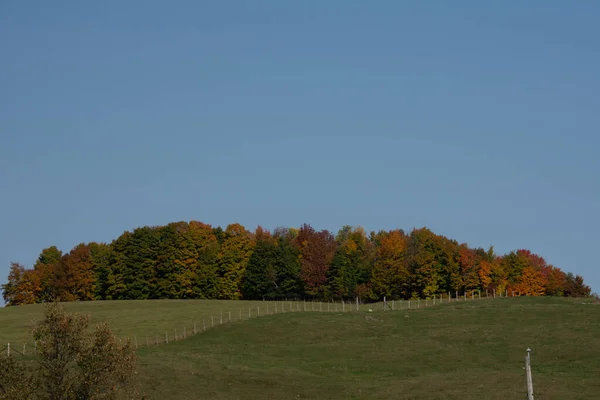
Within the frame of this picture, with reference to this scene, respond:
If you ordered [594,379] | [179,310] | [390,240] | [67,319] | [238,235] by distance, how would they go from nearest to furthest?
1. [67,319]
2. [594,379]
3. [179,310]
4. [390,240]
5. [238,235]

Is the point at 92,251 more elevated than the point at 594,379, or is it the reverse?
the point at 92,251

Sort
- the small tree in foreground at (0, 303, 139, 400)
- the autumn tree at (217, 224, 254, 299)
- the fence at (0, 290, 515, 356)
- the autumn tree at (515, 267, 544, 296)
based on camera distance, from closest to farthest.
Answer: the small tree in foreground at (0, 303, 139, 400) → the fence at (0, 290, 515, 356) → the autumn tree at (217, 224, 254, 299) → the autumn tree at (515, 267, 544, 296)

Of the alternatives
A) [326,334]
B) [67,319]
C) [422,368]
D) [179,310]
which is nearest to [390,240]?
[179,310]

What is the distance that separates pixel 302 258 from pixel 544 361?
92651mm

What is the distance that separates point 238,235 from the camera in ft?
534

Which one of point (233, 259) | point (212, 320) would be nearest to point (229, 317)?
point (212, 320)

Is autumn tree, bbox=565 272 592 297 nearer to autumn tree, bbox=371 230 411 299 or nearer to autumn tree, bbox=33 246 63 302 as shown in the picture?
autumn tree, bbox=371 230 411 299

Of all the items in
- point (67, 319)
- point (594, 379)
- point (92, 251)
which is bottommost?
point (594, 379)

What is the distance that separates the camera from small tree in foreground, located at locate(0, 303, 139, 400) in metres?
41.9

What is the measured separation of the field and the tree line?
34.9m

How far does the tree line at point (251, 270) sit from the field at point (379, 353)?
34.9 metres

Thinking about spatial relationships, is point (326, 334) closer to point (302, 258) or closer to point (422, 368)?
point (422, 368)

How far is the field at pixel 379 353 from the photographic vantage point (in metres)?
59.9

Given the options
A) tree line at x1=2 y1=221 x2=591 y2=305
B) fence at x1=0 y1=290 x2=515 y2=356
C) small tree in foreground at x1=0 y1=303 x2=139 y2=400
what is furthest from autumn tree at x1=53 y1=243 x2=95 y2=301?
small tree in foreground at x1=0 y1=303 x2=139 y2=400
